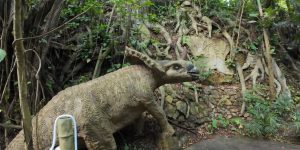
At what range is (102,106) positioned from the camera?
3.69 m

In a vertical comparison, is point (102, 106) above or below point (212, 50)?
below

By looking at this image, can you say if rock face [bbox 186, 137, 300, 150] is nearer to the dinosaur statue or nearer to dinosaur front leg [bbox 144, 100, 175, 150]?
dinosaur front leg [bbox 144, 100, 175, 150]

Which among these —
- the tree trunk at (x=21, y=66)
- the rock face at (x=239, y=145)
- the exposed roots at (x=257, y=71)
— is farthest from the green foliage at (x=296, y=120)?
the tree trunk at (x=21, y=66)

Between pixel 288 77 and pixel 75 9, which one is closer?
pixel 75 9

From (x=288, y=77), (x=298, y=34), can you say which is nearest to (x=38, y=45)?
(x=288, y=77)

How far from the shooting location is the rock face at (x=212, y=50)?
6602 mm

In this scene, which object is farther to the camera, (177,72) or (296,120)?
(296,120)

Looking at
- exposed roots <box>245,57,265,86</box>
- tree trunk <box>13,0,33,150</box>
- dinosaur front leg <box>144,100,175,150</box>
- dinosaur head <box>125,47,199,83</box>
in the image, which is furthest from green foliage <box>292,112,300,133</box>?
tree trunk <box>13,0,33,150</box>

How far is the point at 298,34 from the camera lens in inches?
294

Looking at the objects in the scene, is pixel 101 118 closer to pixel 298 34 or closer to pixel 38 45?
pixel 38 45

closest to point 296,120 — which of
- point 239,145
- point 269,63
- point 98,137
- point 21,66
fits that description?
point 239,145

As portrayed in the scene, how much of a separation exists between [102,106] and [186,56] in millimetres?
3286

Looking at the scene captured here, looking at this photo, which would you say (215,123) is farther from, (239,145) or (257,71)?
(257,71)

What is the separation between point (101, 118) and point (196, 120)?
7.03 feet
